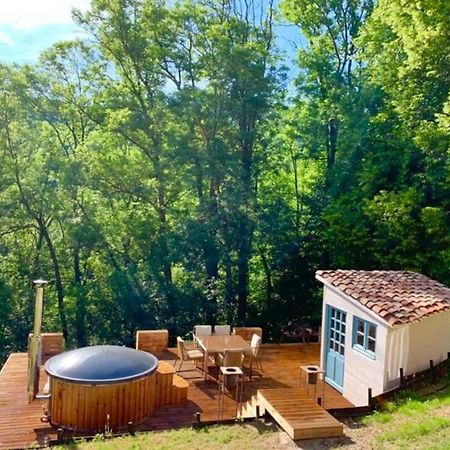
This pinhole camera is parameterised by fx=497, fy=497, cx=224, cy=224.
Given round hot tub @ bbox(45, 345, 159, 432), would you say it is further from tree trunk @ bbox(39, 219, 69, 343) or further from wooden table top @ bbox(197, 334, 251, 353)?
tree trunk @ bbox(39, 219, 69, 343)

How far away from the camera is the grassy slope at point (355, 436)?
617cm

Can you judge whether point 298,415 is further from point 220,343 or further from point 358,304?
point 220,343

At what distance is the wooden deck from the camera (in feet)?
24.5

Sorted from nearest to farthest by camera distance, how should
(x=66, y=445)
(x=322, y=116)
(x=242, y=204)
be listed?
(x=66, y=445)
(x=242, y=204)
(x=322, y=116)

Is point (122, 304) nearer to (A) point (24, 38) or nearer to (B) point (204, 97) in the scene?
(B) point (204, 97)

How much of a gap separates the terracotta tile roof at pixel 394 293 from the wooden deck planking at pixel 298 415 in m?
1.98

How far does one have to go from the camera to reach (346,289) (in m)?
9.28

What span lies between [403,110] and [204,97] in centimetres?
622

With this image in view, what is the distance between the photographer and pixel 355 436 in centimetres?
658

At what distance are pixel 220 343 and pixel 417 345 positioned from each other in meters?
3.85

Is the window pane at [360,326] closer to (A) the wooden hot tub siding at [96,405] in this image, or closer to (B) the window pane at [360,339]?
(B) the window pane at [360,339]

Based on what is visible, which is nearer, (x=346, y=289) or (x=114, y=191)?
(x=346, y=289)

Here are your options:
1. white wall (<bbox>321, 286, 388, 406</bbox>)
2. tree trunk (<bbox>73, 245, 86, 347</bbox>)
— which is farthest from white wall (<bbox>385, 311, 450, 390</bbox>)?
tree trunk (<bbox>73, 245, 86, 347</bbox>)

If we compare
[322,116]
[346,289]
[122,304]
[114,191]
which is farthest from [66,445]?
[322,116]
